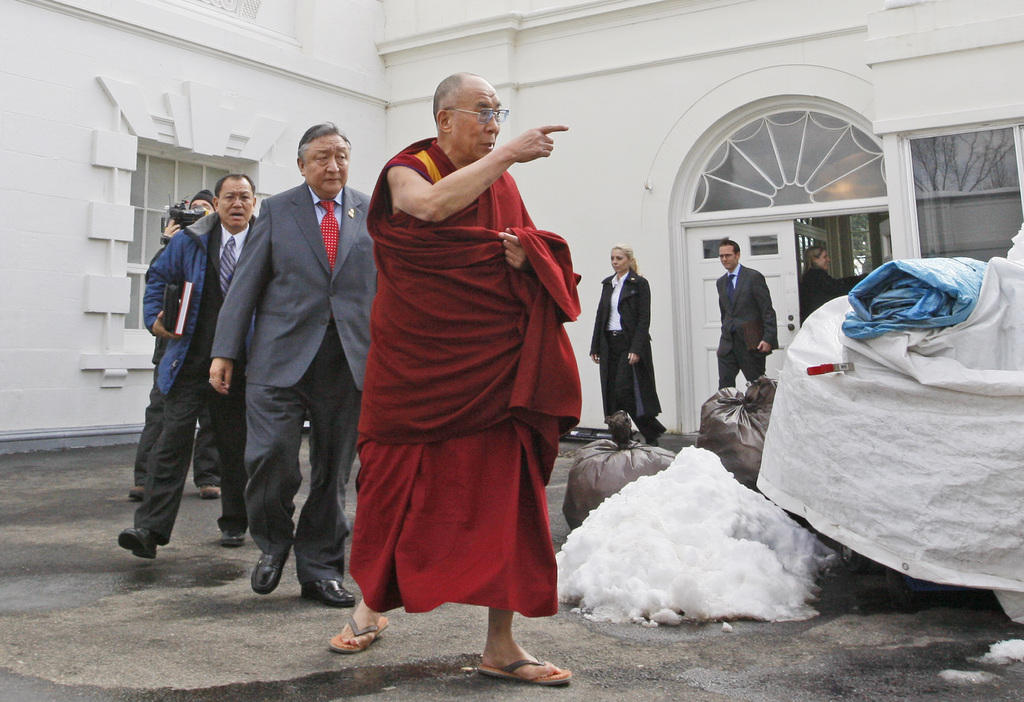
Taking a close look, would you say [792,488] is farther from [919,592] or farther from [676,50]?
[676,50]

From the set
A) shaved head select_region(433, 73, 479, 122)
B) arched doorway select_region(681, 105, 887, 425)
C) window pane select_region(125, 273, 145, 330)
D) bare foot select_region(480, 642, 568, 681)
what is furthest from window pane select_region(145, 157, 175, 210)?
bare foot select_region(480, 642, 568, 681)

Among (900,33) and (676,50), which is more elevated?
(676,50)

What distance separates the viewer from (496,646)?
238 centimetres

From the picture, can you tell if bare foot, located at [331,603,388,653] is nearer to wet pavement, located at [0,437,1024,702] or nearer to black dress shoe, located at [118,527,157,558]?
wet pavement, located at [0,437,1024,702]

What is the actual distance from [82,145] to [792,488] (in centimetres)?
733

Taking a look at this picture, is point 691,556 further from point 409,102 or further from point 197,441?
point 409,102

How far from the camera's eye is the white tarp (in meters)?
2.65

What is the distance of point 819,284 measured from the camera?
8.58 meters

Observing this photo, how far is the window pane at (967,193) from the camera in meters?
6.71

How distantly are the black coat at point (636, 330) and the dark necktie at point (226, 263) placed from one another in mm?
3916

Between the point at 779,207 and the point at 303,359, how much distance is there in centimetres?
678

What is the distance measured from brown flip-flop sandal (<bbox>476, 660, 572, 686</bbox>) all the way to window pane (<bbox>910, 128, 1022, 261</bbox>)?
18.8 ft

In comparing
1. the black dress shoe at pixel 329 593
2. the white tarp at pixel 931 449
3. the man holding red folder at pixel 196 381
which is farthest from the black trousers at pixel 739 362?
the black dress shoe at pixel 329 593

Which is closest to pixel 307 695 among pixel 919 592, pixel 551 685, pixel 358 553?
pixel 358 553
